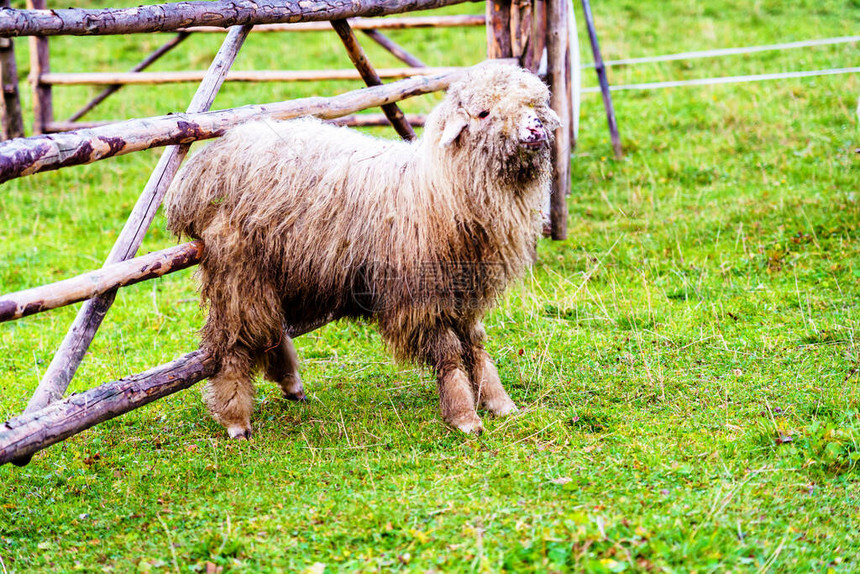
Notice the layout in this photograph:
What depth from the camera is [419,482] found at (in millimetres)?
4031

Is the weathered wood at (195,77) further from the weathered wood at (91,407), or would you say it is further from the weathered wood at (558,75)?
the weathered wood at (91,407)

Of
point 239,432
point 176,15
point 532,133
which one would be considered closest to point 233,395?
point 239,432

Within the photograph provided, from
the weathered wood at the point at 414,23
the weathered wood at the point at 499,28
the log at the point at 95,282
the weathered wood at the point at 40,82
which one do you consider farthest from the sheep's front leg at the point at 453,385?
the weathered wood at the point at 40,82

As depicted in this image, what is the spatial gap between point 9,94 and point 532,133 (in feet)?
25.5

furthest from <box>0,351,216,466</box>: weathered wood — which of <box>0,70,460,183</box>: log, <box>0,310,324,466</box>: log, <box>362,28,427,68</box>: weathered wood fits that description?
<box>362,28,427,68</box>: weathered wood

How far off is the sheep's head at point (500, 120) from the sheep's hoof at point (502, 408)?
50.0 inches

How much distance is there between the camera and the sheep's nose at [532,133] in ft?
13.8

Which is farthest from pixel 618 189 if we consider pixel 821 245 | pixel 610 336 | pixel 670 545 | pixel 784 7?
pixel 784 7

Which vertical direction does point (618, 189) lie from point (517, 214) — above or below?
below

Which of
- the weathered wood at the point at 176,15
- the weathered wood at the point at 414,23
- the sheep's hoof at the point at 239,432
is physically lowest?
the sheep's hoof at the point at 239,432

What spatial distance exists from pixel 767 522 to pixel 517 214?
1.86 m

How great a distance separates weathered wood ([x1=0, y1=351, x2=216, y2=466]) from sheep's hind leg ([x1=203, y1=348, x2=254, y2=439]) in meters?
0.08

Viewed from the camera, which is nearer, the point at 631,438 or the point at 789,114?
the point at 631,438

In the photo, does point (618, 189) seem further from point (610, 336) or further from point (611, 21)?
point (611, 21)
